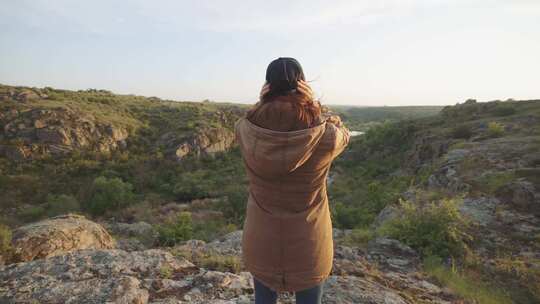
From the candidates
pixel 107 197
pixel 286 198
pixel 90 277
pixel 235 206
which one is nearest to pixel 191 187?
pixel 107 197

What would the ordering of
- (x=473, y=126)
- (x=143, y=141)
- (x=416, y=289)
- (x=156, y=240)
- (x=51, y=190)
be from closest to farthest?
(x=416, y=289) < (x=156, y=240) < (x=473, y=126) < (x=51, y=190) < (x=143, y=141)

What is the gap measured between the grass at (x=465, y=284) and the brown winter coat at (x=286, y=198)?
2961 millimetres

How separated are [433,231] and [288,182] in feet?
15.2

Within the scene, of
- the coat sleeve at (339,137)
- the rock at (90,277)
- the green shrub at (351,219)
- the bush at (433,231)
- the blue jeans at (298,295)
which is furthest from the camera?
the green shrub at (351,219)

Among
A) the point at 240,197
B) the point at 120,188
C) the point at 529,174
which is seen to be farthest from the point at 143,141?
the point at 529,174

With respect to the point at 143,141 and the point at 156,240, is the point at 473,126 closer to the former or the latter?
the point at 156,240

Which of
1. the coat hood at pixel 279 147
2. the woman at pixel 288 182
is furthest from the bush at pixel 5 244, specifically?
the coat hood at pixel 279 147

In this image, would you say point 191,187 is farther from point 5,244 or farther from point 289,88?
point 289,88

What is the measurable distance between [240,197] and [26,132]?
19360 millimetres

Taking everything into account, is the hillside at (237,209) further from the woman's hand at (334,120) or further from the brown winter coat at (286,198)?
the woman's hand at (334,120)

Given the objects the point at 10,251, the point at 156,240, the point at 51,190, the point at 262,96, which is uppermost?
the point at 262,96

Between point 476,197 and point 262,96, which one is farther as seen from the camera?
point 476,197

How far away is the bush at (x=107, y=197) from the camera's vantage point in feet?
62.1

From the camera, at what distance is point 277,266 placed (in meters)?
1.52
